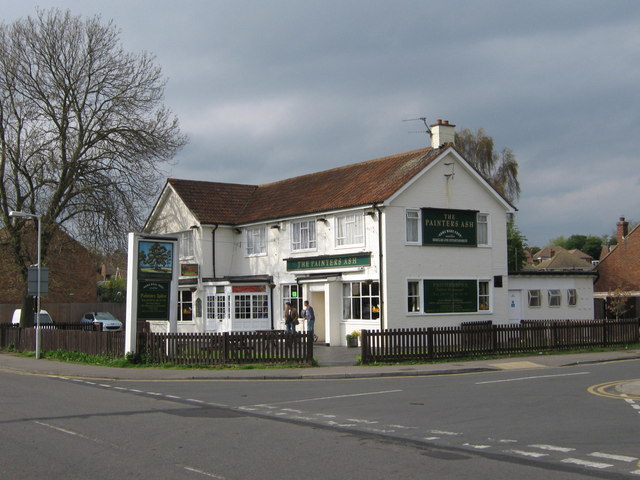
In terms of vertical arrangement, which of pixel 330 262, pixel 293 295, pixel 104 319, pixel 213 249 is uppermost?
pixel 213 249

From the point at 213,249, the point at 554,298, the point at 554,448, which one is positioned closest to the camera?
the point at 554,448

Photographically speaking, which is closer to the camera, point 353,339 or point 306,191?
point 353,339

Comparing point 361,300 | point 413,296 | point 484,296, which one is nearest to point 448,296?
point 413,296

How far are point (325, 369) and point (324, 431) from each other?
407 inches

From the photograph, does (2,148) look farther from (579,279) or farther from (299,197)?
(579,279)

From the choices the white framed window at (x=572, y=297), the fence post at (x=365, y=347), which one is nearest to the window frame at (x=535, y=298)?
the white framed window at (x=572, y=297)

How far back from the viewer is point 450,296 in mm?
30516

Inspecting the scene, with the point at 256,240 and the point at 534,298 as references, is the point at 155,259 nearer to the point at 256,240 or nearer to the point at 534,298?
the point at 256,240

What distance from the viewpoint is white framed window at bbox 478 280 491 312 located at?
3148 cm

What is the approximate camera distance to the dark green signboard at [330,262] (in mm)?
29802

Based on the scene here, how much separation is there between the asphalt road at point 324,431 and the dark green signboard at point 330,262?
39.1ft

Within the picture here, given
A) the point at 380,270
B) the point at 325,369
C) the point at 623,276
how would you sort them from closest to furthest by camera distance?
the point at 325,369
the point at 380,270
the point at 623,276

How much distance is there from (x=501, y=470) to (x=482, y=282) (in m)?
24.0

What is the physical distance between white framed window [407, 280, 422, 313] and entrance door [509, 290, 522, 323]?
8121 millimetres
